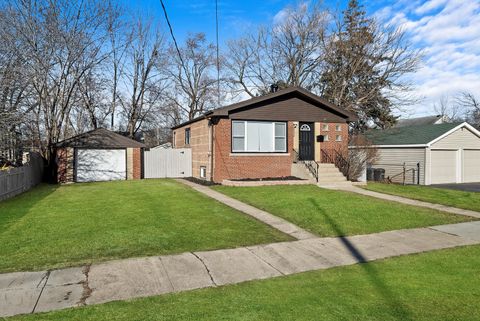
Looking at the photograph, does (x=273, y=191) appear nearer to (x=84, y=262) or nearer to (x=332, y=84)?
(x=84, y=262)

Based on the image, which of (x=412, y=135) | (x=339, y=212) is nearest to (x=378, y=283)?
(x=339, y=212)

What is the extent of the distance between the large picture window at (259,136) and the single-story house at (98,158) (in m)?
6.91

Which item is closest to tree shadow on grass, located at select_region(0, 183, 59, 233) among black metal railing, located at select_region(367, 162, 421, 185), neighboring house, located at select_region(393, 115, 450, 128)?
black metal railing, located at select_region(367, 162, 421, 185)

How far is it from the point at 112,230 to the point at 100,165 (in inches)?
530

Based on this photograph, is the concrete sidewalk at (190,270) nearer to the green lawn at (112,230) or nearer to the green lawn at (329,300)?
the green lawn at (329,300)

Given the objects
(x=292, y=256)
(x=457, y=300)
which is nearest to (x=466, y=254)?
(x=457, y=300)

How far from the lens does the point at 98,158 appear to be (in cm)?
1942

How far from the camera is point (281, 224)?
317 inches

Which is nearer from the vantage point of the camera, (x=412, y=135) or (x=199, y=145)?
(x=199, y=145)

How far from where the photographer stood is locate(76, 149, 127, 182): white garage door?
752 inches

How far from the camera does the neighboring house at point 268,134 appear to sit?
1614cm

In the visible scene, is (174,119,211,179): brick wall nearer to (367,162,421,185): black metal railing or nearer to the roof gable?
the roof gable

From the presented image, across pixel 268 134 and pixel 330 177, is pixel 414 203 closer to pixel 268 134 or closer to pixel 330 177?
pixel 330 177

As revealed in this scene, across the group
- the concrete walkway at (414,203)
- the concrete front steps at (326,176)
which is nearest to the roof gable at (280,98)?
the concrete front steps at (326,176)
